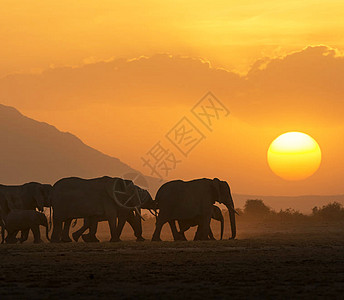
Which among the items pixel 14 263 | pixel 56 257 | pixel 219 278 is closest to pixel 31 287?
pixel 219 278

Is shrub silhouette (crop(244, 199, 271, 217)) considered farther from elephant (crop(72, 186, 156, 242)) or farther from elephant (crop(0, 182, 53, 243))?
elephant (crop(0, 182, 53, 243))

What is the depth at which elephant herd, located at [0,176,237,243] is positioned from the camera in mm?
36594

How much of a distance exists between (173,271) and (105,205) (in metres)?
14.8

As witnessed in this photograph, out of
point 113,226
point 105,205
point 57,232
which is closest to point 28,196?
point 57,232

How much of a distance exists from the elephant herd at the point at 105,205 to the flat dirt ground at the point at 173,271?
14.1 ft

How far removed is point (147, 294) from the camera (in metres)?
18.0

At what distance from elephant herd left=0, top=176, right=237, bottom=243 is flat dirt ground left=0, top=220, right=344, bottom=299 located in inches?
169

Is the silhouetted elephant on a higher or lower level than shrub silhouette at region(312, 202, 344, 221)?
lower

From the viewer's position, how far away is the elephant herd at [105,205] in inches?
1441

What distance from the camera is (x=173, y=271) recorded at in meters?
22.2

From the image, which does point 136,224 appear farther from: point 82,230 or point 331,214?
point 331,214

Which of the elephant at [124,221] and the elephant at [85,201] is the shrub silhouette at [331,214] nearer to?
the elephant at [124,221]

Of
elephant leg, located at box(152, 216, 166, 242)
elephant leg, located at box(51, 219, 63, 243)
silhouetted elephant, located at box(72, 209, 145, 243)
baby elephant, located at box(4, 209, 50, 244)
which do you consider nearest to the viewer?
baby elephant, located at box(4, 209, 50, 244)

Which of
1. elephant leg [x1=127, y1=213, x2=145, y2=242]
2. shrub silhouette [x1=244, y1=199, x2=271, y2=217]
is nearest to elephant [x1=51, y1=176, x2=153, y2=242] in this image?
elephant leg [x1=127, y1=213, x2=145, y2=242]
